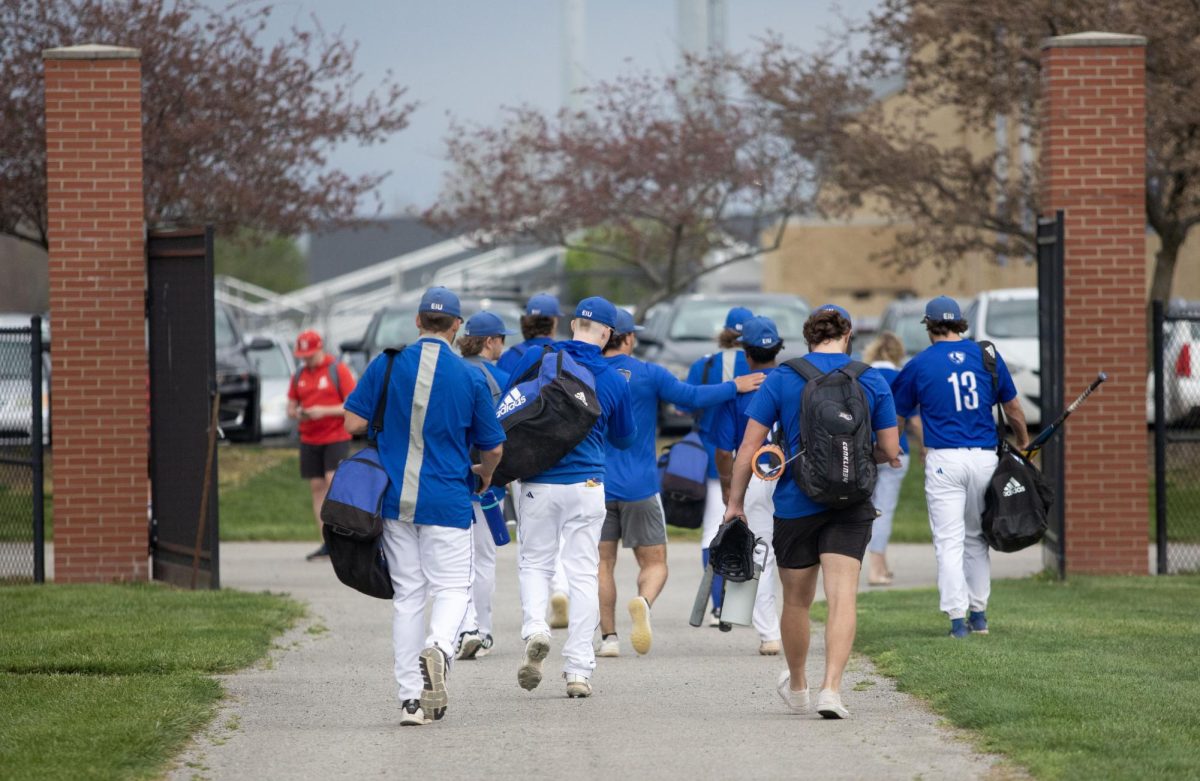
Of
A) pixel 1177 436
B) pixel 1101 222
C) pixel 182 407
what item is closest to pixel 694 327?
pixel 1177 436

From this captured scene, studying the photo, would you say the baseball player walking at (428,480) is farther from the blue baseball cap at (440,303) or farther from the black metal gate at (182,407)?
the black metal gate at (182,407)

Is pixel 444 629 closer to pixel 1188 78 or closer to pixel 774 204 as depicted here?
pixel 1188 78

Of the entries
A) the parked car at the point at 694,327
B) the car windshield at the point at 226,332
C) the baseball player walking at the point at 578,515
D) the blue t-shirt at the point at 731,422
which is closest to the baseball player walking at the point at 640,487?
the blue t-shirt at the point at 731,422

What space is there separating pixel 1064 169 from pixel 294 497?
29.8ft

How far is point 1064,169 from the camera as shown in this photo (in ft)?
43.7

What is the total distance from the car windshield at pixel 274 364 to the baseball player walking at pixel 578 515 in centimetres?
1589

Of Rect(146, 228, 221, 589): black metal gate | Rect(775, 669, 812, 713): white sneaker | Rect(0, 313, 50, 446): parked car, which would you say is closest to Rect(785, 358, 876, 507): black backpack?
Rect(775, 669, 812, 713): white sneaker

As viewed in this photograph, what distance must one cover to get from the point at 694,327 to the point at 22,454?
9.48m

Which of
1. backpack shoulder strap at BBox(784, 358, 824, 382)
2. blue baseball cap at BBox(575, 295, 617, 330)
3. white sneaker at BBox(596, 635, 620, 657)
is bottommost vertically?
white sneaker at BBox(596, 635, 620, 657)

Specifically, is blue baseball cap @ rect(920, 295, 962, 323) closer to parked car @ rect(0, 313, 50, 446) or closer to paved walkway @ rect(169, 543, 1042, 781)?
paved walkway @ rect(169, 543, 1042, 781)

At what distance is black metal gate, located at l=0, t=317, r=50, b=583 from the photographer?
507 inches

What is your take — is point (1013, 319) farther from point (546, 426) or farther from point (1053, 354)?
point (546, 426)

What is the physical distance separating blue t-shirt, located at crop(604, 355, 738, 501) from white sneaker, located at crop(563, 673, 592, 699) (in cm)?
151

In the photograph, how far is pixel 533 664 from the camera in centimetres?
830
